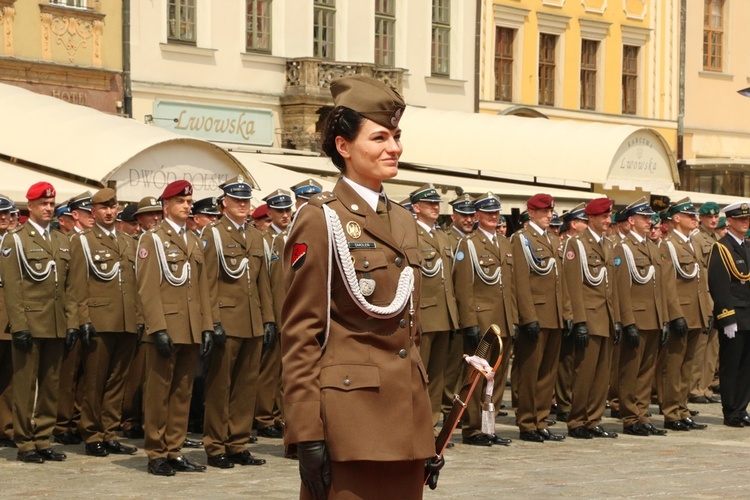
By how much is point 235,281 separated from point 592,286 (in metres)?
3.52

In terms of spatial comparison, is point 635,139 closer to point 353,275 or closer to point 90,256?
point 90,256

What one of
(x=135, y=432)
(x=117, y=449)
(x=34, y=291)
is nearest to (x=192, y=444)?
(x=117, y=449)

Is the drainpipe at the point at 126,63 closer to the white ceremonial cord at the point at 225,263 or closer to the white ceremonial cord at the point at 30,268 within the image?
the white ceremonial cord at the point at 30,268

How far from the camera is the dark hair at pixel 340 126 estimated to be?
6.20 meters

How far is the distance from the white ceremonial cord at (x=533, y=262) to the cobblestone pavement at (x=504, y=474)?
146cm

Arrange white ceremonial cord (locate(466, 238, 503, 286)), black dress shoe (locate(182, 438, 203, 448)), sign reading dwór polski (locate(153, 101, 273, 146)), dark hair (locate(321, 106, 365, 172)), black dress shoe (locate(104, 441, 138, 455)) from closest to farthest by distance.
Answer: dark hair (locate(321, 106, 365, 172)), black dress shoe (locate(104, 441, 138, 455)), black dress shoe (locate(182, 438, 203, 448)), white ceremonial cord (locate(466, 238, 503, 286)), sign reading dwór polski (locate(153, 101, 273, 146))

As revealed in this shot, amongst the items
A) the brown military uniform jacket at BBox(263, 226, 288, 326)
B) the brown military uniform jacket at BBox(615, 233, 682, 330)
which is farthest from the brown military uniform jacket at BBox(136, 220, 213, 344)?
the brown military uniform jacket at BBox(615, 233, 682, 330)

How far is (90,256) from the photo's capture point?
13.3 metres

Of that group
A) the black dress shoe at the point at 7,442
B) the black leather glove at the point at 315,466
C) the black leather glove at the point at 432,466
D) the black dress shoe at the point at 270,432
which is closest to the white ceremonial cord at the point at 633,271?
the black dress shoe at the point at 270,432

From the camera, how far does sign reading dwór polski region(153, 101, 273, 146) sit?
28.3m

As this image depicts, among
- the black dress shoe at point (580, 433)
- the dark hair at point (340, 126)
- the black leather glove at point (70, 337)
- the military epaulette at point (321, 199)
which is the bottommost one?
the black dress shoe at point (580, 433)

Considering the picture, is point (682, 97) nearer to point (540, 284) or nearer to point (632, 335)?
point (632, 335)

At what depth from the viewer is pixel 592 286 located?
48.1 ft

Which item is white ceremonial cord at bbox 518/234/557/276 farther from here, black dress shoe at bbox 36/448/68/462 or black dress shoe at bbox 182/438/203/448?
black dress shoe at bbox 36/448/68/462
